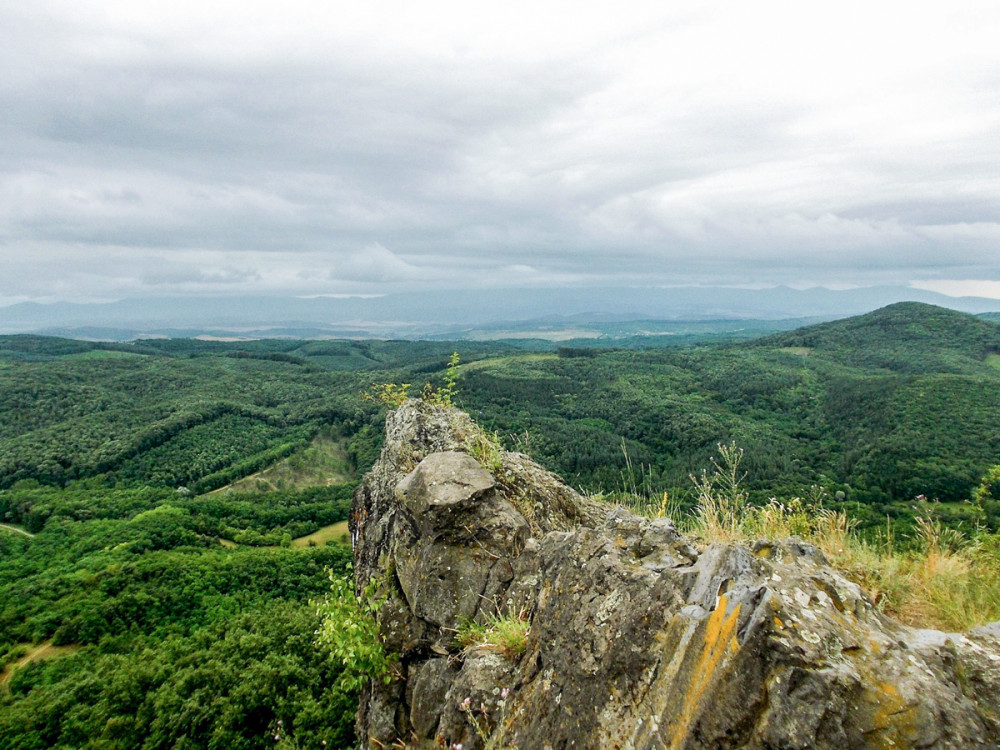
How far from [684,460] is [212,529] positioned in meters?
77.6

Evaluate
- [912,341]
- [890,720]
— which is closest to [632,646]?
[890,720]

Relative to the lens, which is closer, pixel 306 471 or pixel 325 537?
pixel 325 537

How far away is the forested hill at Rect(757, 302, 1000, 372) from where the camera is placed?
146125mm

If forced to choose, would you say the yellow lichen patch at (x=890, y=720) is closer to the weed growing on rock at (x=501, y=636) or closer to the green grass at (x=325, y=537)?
the weed growing on rock at (x=501, y=636)

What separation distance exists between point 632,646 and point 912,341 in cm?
22451

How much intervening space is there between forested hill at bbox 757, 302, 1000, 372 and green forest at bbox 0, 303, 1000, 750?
3.73 feet

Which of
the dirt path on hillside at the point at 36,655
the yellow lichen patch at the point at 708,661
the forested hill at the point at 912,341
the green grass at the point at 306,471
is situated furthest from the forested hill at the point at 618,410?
the dirt path on hillside at the point at 36,655

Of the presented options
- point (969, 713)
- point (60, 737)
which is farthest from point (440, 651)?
point (60, 737)

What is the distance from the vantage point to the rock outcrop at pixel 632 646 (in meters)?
3.29

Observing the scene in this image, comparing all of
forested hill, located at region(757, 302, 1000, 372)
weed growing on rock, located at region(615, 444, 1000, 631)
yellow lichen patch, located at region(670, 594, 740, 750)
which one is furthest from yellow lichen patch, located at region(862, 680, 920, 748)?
forested hill, located at region(757, 302, 1000, 372)

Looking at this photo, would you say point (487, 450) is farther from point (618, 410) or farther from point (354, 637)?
point (618, 410)

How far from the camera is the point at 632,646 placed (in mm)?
4621

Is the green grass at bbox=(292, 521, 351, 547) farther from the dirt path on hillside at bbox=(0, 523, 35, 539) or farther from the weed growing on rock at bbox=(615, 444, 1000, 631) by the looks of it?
the weed growing on rock at bbox=(615, 444, 1000, 631)

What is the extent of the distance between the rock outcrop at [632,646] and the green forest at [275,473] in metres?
2.48
